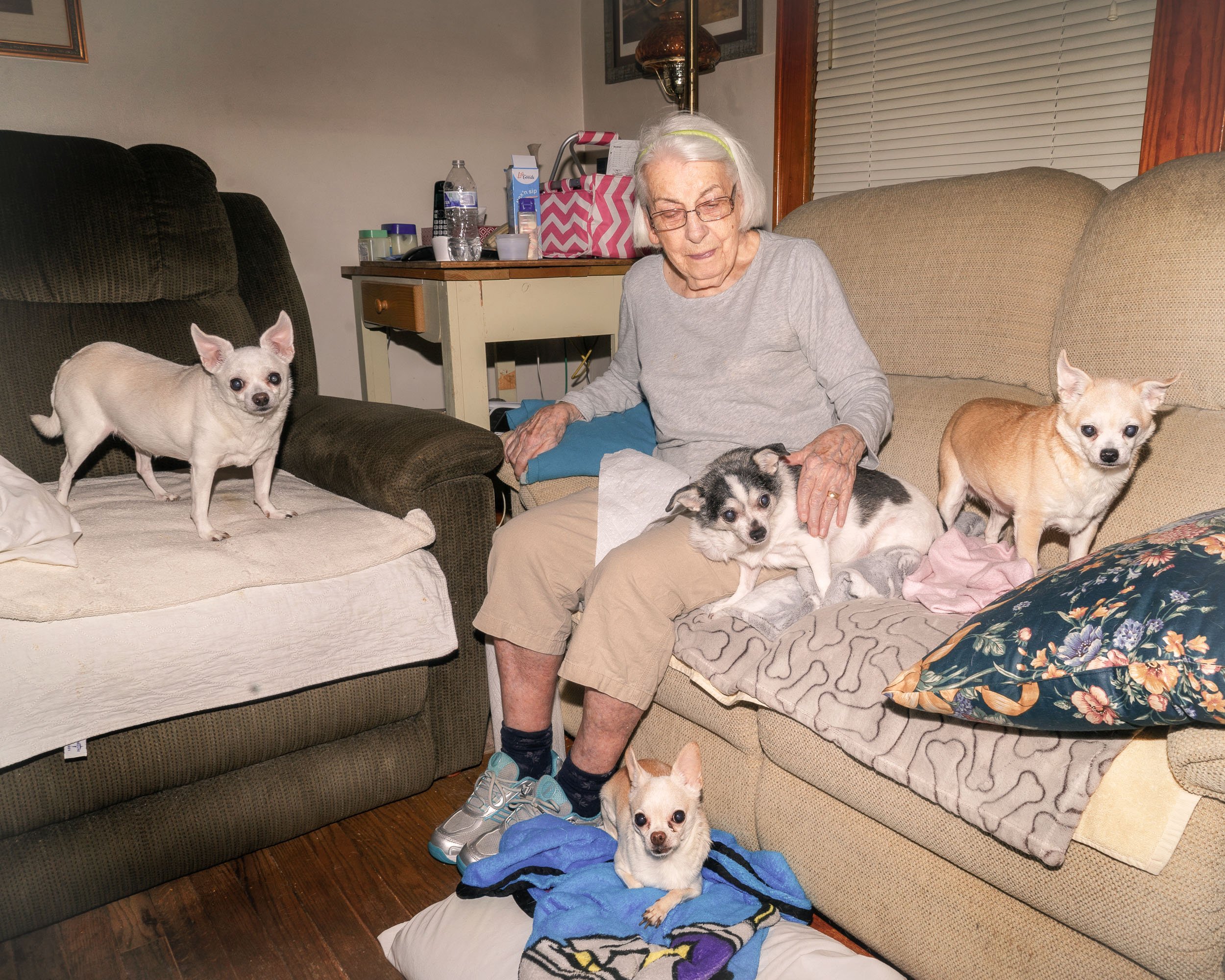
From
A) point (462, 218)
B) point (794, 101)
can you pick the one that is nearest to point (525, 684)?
point (462, 218)

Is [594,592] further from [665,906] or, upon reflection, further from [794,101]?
[794,101]

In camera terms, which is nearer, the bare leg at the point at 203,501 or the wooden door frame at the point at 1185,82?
the bare leg at the point at 203,501

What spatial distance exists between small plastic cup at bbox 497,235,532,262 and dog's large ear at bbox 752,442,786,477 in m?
1.30

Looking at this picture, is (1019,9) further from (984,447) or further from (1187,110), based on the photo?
(984,447)

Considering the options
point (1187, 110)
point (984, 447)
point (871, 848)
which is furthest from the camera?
point (1187, 110)

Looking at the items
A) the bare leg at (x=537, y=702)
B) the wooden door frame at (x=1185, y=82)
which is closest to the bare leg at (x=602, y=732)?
the bare leg at (x=537, y=702)

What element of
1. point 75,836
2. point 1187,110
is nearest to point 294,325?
point 75,836

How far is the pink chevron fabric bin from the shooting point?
2.83 meters

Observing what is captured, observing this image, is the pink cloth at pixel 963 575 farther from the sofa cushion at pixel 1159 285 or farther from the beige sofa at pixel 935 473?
the sofa cushion at pixel 1159 285

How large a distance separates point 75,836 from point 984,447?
194 cm

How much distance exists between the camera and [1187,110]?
2.11 m

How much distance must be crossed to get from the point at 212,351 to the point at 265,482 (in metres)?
0.33

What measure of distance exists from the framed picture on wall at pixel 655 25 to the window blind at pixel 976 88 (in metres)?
0.28

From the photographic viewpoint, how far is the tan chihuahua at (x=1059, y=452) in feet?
4.92
